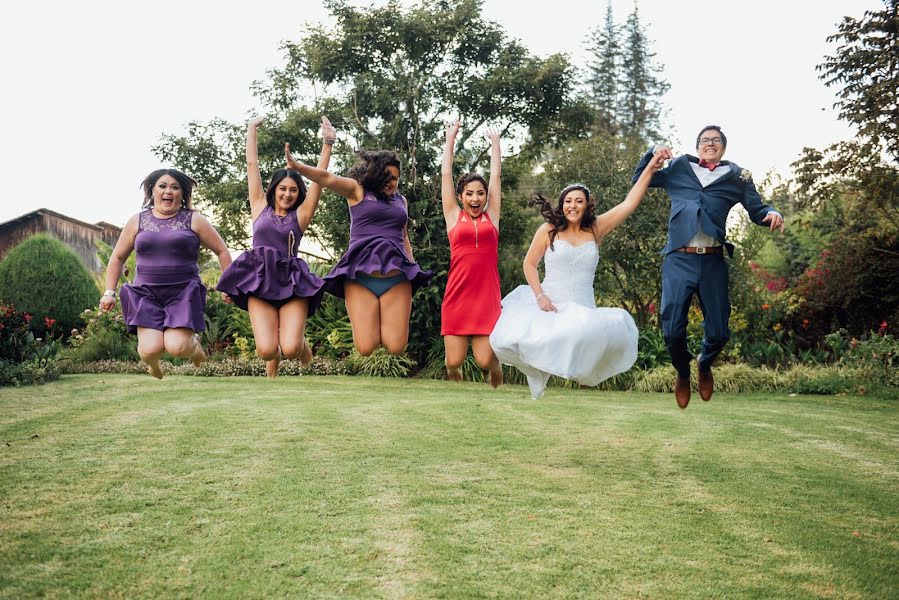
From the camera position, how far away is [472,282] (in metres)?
6.95

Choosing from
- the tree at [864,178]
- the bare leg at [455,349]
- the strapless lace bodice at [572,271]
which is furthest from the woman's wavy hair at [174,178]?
the tree at [864,178]

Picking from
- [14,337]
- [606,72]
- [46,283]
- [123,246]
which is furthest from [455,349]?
[606,72]

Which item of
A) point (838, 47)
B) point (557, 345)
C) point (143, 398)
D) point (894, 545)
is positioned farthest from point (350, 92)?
point (894, 545)

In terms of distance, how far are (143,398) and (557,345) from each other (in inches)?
343

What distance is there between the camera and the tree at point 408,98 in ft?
53.7

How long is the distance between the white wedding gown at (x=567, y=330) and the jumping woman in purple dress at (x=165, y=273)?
2517 millimetres

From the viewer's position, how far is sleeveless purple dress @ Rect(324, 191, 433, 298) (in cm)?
698

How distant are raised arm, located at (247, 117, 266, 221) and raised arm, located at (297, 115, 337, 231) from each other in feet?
1.11

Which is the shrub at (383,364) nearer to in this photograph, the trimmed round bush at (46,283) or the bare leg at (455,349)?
the trimmed round bush at (46,283)

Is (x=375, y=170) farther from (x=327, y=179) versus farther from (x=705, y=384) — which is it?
(x=705, y=384)

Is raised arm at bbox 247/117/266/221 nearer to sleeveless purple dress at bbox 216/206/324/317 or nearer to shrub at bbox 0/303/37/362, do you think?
sleeveless purple dress at bbox 216/206/324/317

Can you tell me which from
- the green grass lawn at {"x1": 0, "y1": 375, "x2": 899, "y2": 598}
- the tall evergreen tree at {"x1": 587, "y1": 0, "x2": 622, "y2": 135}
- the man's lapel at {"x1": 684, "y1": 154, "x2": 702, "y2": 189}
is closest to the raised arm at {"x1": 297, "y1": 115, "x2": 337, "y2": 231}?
the green grass lawn at {"x1": 0, "y1": 375, "x2": 899, "y2": 598}

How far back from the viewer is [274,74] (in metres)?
18.6

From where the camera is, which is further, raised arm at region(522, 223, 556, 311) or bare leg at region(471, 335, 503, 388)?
bare leg at region(471, 335, 503, 388)
